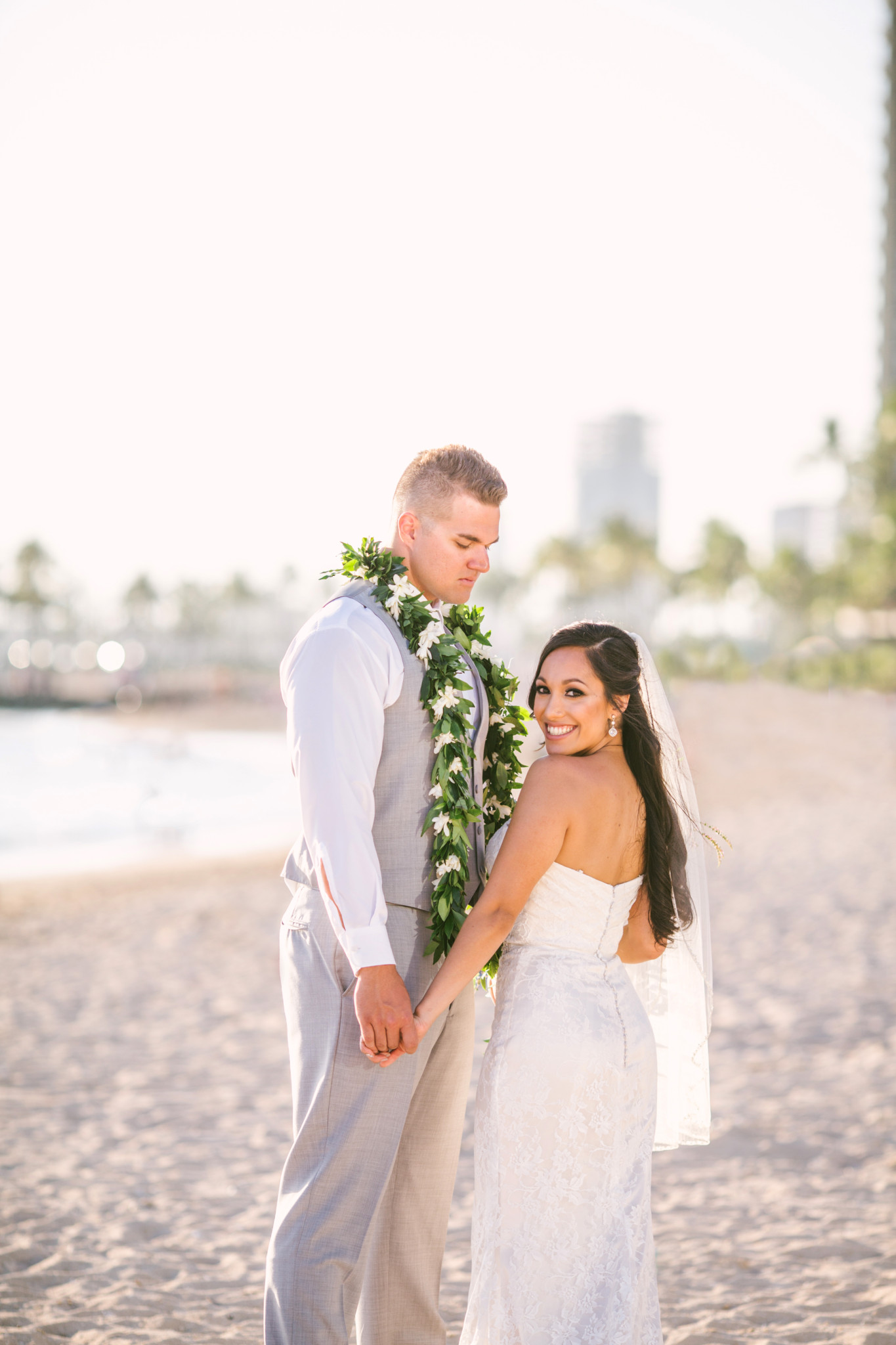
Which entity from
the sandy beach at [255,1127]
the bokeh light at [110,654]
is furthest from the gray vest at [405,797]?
the bokeh light at [110,654]

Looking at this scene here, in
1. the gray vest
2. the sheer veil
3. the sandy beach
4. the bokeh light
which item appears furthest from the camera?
the bokeh light

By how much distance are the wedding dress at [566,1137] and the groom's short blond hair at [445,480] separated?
101 centimetres

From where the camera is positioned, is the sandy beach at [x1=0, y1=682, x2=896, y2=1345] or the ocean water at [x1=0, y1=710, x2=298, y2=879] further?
the ocean water at [x1=0, y1=710, x2=298, y2=879]

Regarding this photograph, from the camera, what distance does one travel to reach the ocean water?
63.5ft

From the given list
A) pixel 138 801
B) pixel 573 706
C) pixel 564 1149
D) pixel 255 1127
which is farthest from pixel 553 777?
pixel 138 801

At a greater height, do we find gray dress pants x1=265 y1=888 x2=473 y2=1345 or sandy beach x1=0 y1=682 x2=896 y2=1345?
gray dress pants x1=265 y1=888 x2=473 y2=1345

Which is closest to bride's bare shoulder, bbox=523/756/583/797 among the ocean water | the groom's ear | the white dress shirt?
the white dress shirt

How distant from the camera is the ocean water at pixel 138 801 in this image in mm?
19359

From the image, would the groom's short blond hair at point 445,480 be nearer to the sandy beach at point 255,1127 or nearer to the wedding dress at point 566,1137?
the wedding dress at point 566,1137

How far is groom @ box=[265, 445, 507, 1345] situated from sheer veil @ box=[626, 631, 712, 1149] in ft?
2.43

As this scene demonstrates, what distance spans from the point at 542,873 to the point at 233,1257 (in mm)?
2524

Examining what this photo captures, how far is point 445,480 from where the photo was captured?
9.93 ft

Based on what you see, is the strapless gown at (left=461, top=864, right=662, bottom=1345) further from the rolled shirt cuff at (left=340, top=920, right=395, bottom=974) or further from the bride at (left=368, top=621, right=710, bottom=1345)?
the rolled shirt cuff at (left=340, top=920, right=395, bottom=974)

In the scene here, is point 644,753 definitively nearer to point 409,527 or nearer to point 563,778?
point 563,778
